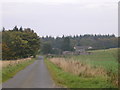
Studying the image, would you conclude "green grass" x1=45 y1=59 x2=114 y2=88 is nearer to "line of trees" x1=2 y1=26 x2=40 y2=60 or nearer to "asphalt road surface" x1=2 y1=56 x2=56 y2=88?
"asphalt road surface" x1=2 y1=56 x2=56 y2=88

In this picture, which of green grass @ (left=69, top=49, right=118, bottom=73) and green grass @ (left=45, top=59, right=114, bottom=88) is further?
green grass @ (left=45, top=59, right=114, bottom=88)

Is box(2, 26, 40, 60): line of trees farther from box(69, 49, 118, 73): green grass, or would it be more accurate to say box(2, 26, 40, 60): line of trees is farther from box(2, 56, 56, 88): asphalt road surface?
box(2, 56, 56, 88): asphalt road surface

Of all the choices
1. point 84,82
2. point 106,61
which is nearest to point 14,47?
point 106,61

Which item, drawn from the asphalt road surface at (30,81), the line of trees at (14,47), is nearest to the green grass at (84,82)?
the asphalt road surface at (30,81)

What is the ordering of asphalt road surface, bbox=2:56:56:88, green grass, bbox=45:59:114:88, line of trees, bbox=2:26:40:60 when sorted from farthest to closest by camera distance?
line of trees, bbox=2:26:40:60
asphalt road surface, bbox=2:56:56:88
green grass, bbox=45:59:114:88

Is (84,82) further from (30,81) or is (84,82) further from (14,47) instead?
(14,47)

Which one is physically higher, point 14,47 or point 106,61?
point 14,47

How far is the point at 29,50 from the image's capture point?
97.9m

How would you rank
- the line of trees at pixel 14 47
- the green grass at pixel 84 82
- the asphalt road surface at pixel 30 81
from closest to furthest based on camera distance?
the green grass at pixel 84 82 < the asphalt road surface at pixel 30 81 < the line of trees at pixel 14 47

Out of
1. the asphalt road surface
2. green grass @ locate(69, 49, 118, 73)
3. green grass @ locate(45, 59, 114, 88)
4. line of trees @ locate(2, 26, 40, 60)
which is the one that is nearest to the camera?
green grass @ locate(69, 49, 118, 73)

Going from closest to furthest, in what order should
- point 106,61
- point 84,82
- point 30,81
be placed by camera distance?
point 84,82
point 30,81
point 106,61

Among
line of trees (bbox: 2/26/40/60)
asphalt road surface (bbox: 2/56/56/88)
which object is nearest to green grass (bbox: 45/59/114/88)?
asphalt road surface (bbox: 2/56/56/88)

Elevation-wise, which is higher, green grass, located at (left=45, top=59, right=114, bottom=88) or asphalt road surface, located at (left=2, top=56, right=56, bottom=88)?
green grass, located at (left=45, top=59, right=114, bottom=88)

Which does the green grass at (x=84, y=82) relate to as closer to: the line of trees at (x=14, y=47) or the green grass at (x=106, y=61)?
the green grass at (x=106, y=61)
